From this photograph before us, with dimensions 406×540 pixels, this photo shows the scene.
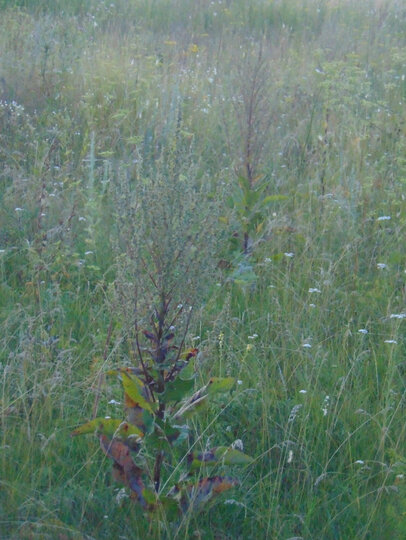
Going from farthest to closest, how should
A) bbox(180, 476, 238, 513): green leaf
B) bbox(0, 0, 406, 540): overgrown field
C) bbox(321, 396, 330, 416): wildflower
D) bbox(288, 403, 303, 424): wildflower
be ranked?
bbox(321, 396, 330, 416): wildflower → bbox(288, 403, 303, 424): wildflower → bbox(0, 0, 406, 540): overgrown field → bbox(180, 476, 238, 513): green leaf

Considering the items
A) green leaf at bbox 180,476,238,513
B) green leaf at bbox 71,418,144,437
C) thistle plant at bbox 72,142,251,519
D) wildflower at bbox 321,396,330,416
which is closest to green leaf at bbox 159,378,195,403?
thistle plant at bbox 72,142,251,519

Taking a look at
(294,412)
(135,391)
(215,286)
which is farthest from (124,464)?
(215,286)

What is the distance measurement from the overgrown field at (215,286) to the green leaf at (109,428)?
7.5 inches

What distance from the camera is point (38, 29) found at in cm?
731

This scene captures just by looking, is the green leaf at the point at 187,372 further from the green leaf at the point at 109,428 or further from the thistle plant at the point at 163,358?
the green leaf at the point at 109,428

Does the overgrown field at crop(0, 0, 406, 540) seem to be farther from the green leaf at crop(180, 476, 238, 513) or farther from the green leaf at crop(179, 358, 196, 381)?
the green leaf at crop(179, 358, 196, 381)

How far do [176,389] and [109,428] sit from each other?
26 centimetres

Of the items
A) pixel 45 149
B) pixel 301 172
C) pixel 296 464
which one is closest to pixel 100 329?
pixel 296 464

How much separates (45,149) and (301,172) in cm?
186

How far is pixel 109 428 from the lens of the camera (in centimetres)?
235

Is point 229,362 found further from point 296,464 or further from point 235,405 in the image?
point 296,464

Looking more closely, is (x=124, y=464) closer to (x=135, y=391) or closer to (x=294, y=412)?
(x=135, y=391)

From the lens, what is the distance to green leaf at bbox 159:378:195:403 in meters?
2.32

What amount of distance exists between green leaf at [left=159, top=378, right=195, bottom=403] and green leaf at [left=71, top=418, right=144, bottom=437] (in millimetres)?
136
